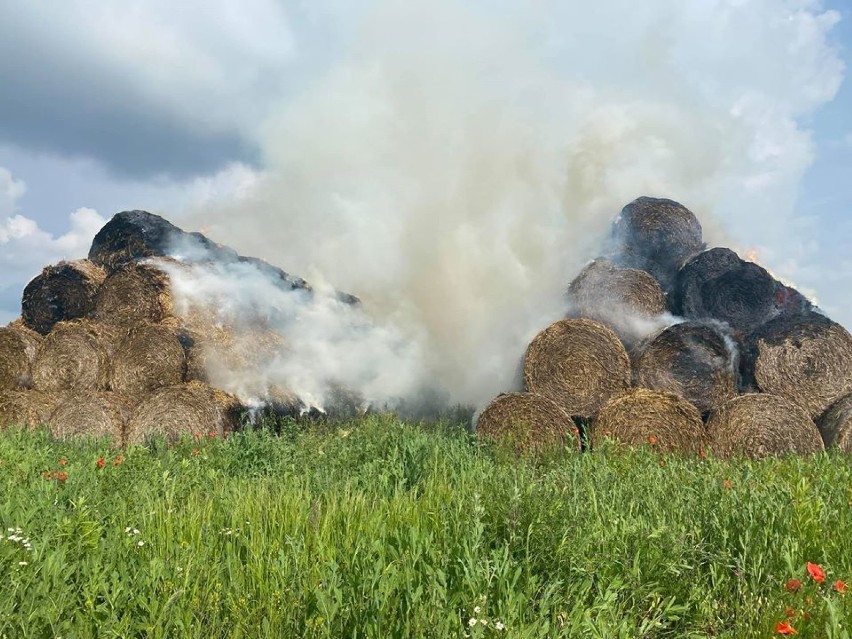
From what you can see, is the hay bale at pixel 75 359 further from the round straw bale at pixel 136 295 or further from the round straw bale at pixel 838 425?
the round straw bale at pixel 838 425

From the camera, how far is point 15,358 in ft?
37.4

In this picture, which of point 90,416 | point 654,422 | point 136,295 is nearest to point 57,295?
point 136,295

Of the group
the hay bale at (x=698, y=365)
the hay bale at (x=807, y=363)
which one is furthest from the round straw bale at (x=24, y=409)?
the hay bale at (x=807, y=363)

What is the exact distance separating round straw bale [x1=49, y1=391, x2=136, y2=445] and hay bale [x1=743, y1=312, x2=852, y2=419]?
9730 millimetres

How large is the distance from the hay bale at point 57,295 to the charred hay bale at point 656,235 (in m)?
10.1

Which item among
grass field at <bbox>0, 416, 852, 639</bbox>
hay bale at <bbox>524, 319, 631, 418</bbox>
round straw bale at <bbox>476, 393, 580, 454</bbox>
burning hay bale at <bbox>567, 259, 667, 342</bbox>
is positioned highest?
burning hay bale at <bbox>567, 259, 667, 342</bbox>

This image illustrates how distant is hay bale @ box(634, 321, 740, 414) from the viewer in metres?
9.40

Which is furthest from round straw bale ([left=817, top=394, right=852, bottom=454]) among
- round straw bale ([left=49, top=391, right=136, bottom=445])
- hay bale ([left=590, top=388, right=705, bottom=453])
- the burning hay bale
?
round straw bale ([left=49, top=391, right=136, bottom=445])

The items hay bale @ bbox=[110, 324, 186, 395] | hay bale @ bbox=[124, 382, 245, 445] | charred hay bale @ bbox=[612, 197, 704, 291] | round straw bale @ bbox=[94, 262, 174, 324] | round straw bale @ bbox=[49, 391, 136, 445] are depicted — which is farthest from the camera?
charred hay bale @ bbox=[612, 197, 704, 291]

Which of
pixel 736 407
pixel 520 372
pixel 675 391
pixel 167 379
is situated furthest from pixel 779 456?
pixel 167 379

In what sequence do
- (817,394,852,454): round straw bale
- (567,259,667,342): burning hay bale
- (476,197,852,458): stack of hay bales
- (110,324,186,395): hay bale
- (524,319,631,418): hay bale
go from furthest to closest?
1. (110,324,186,395): hay bale
2. (567,259,667,342): burning hay bale
3. (524,319,631,418): hay bale
4. (476,197,852,458): stack of hay bales
5. (817,394,852,454): round straw bale

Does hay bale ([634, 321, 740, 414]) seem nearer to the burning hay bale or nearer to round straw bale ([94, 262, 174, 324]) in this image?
the burning hay bale

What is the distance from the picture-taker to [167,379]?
35.0ft

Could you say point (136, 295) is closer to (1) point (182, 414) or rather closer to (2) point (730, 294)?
(1) point (182, 414)
